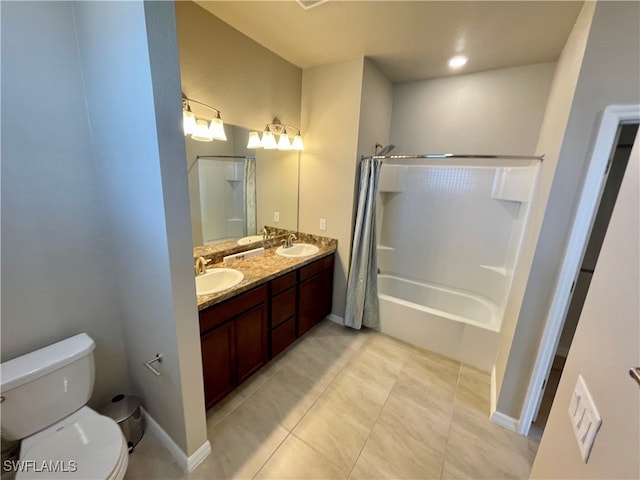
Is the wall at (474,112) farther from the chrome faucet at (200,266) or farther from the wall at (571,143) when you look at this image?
the chrome faucet at (200,266)

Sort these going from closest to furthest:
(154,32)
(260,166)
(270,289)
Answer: (154,32) < (270,289) < (260,166)

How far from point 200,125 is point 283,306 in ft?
4.83

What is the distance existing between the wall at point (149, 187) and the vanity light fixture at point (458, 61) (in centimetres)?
221

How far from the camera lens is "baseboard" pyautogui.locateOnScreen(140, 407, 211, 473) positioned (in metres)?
1.38

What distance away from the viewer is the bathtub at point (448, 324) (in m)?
2.19

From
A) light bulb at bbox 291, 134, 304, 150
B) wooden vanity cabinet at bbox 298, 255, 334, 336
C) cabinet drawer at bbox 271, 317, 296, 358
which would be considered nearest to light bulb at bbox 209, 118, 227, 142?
light bulb at bbox 291, 134, 304, 150

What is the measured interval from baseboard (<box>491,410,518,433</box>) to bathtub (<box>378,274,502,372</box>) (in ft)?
1.68

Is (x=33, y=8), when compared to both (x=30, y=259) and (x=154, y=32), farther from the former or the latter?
(x=30, y=259)

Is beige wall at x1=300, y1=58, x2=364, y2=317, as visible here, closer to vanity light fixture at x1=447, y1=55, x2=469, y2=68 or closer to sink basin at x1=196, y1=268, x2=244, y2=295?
vanity light fixture at x1=447, y1=55, x2=469, y2=68

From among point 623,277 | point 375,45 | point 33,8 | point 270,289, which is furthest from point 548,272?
point 33,8

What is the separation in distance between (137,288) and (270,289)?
845 mm

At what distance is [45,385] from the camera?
1181mm

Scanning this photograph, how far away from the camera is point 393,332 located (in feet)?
8.51
